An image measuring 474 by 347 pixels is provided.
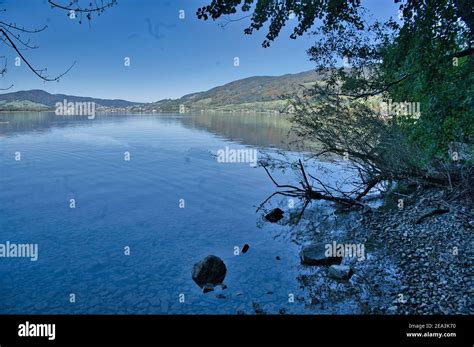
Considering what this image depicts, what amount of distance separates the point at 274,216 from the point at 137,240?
9043 mm

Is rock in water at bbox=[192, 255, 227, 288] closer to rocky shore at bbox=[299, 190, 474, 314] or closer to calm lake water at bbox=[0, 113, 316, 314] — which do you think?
calm lake water at bbox=[0, 113, 316, 314]

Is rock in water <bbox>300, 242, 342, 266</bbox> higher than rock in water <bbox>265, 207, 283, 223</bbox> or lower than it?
lower

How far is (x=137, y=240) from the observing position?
18281 mm

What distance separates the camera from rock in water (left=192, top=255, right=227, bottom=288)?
43.2ft

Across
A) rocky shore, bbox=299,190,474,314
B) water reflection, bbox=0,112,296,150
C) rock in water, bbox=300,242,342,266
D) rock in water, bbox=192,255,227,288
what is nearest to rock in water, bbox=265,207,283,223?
water reflection, bbox=0,112,296,150

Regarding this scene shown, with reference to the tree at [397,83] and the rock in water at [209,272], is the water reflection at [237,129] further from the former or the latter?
the rock in water at [209,272]

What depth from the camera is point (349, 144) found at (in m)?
21.3

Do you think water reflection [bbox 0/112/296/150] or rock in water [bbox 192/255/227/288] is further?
water reflection [bbox 0/112/296/150]

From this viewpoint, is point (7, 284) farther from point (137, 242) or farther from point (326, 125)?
point (326, 125)

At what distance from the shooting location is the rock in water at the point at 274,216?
69.6 ft

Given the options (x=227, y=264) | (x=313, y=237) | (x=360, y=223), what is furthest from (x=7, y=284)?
(x=360, y=223)

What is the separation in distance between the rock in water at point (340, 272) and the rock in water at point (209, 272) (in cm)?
457

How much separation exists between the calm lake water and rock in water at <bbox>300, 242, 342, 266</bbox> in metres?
0.63

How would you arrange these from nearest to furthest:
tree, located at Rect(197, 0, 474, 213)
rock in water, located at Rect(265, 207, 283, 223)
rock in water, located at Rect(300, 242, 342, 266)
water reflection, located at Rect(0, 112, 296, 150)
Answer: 1. tree, located at Rect(197, 0, 474, 213)
2. rock in water, located at Rect(300, 242, 342, 266)
3. rock in water, located at Rect(265, 207, 283, 223)
4. water reflection, located at Rect(0, 112, 296, 150)
